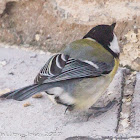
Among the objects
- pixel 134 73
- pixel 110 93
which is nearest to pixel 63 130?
pixel 110 93

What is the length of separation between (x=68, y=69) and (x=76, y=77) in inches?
2.2

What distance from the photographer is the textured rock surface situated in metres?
2.58

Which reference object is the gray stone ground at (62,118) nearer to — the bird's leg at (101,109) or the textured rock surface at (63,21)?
the bird's leg at (101,109)

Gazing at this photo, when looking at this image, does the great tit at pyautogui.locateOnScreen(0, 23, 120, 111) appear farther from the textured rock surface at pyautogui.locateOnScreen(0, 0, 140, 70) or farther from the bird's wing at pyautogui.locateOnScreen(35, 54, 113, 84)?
the textured rock surface at pyautogui.locateOnScreen(0, 0, 140, 70)

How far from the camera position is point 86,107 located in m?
2.17

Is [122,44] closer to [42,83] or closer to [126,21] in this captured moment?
[126,21]

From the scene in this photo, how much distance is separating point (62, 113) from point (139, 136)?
1.50ft

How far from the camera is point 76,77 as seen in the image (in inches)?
82.1

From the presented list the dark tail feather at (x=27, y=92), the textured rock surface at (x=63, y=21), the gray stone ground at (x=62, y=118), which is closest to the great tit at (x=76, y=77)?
the dark tail feather at (x=27, y=92)

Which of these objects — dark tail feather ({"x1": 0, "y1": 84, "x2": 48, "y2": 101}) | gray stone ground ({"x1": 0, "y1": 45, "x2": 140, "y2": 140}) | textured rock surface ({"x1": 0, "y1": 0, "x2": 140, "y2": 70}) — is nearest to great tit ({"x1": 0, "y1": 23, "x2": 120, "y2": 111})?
dark tail feather ({"x1": 0, "y1": 84, "x2": 48, "y2": 101})

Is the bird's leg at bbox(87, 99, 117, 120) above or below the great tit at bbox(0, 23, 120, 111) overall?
below

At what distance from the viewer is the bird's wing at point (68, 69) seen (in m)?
2.05

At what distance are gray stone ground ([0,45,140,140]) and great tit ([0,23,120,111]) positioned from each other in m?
0.11

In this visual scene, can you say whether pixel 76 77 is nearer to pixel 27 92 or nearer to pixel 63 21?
pixel 27 92
